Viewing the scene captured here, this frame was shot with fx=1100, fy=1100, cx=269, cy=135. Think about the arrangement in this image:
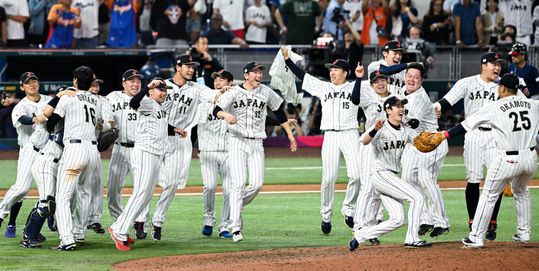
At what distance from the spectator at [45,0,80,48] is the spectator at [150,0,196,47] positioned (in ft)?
5.41

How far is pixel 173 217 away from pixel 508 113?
224 inches

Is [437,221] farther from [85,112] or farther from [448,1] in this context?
[448,1]

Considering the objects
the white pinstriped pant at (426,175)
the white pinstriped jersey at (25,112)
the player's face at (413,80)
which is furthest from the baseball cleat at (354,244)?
the white pinstriped jersey at (25,112)

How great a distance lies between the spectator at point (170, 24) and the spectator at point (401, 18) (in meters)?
4.62

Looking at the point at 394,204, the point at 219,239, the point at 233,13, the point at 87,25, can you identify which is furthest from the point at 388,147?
the point at 233,13

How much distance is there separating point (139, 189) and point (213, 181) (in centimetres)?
150

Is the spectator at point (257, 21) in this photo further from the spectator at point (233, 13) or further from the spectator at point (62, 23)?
the spectator at point (62, 23)

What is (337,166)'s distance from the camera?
544 inches

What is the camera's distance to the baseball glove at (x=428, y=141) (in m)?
11.6

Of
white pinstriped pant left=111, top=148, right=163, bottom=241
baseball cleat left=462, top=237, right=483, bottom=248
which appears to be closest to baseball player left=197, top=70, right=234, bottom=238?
white pinstriped pant left=111, top=148, right=163, bottom=241

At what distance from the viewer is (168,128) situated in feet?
43.8

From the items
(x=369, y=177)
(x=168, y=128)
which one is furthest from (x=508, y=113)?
(x=168, y=128)

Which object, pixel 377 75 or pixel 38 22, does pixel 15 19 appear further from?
pixel 377 75

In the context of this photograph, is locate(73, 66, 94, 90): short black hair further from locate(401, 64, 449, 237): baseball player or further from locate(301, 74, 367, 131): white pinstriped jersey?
locate(401, 64, 449, 237): baseball player
